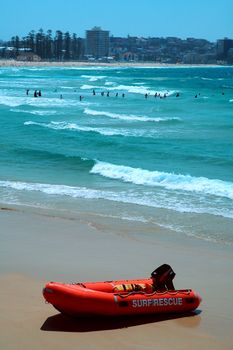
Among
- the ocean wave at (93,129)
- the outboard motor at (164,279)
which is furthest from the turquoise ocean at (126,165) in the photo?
the outboard motor at (164,279)

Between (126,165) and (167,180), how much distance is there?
12.1 feet

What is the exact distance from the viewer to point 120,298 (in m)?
8.93

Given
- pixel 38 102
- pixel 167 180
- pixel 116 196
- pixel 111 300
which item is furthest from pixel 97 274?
pixel 38 102

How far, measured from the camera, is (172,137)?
1212 inches

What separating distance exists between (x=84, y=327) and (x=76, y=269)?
2.39 meters

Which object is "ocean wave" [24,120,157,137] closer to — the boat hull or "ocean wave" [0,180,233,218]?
"ocean wave" [0,180,233,218]

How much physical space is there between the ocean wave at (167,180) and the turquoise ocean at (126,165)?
0.10 feet

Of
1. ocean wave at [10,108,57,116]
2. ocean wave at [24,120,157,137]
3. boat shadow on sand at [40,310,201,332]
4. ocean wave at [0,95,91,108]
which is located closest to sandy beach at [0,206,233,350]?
boat shadow on sand at [40,310,201,332]

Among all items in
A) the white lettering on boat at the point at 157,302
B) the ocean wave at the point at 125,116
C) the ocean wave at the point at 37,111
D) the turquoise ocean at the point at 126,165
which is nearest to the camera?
the white lettering on boat at the point at 157,302

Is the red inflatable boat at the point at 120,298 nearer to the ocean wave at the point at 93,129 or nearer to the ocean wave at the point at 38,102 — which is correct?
the ocean wave at the point at 93,129

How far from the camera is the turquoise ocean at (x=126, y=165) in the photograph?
15789 mm

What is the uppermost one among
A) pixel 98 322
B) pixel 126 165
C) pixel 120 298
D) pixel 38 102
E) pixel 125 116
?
pixel 38 102

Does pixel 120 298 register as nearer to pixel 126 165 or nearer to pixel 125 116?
pixel 126 165

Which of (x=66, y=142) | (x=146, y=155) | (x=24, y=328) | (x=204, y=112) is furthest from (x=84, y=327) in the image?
(x=204, y=112)
